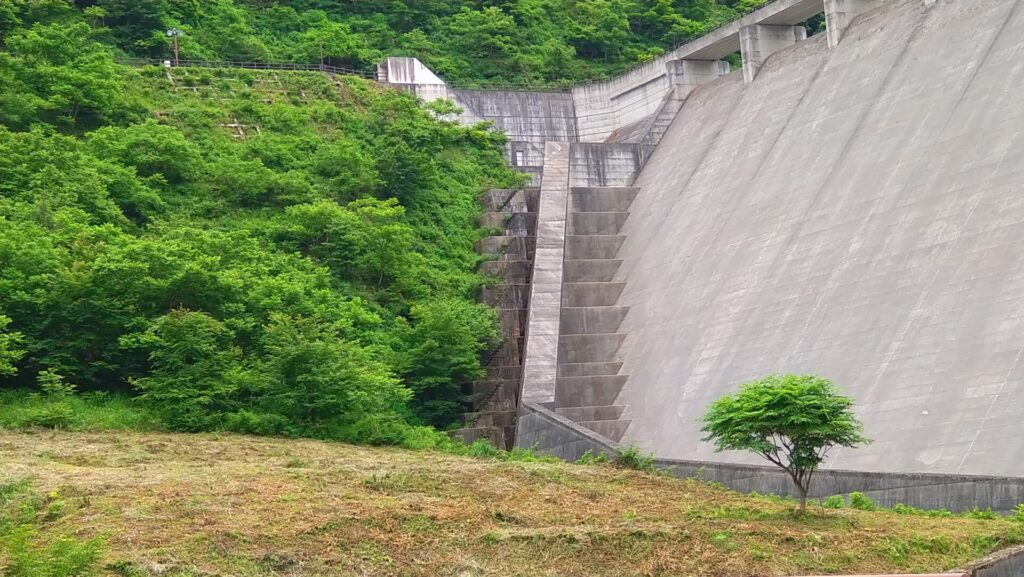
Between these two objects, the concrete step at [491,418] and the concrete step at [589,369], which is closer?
the concrete step at [589,369]

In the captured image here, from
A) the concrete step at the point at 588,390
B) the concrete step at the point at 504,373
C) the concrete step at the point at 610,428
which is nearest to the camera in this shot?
the concrete step at the point at 610,428

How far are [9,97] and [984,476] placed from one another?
3137cm

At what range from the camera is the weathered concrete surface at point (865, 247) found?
20.8 meters

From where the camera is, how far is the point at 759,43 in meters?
38.2

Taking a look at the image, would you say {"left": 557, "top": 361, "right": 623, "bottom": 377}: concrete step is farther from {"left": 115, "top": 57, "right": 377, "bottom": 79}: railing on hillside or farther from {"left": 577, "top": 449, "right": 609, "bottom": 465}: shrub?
{"left": 115, "top": 57, "right": 377, "bottom": 79}: railing on hillside

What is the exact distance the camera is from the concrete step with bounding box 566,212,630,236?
35.3 meters

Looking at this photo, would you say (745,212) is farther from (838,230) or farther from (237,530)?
(237,530)

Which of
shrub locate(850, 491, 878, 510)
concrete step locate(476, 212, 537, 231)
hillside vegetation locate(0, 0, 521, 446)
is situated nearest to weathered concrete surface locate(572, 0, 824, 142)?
hillside vegetation locate(0, 0, 521, 446)

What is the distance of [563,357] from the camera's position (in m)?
30.7

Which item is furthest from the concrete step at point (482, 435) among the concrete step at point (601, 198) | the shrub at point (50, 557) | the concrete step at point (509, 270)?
the shrub at point (50, 557)

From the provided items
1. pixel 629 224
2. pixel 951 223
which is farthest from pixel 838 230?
pixel 629 224

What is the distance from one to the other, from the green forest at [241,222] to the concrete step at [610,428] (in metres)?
3.70

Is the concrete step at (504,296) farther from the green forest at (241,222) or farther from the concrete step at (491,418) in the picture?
the concrete step at (491,418)

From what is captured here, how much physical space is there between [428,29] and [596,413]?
112 feet
